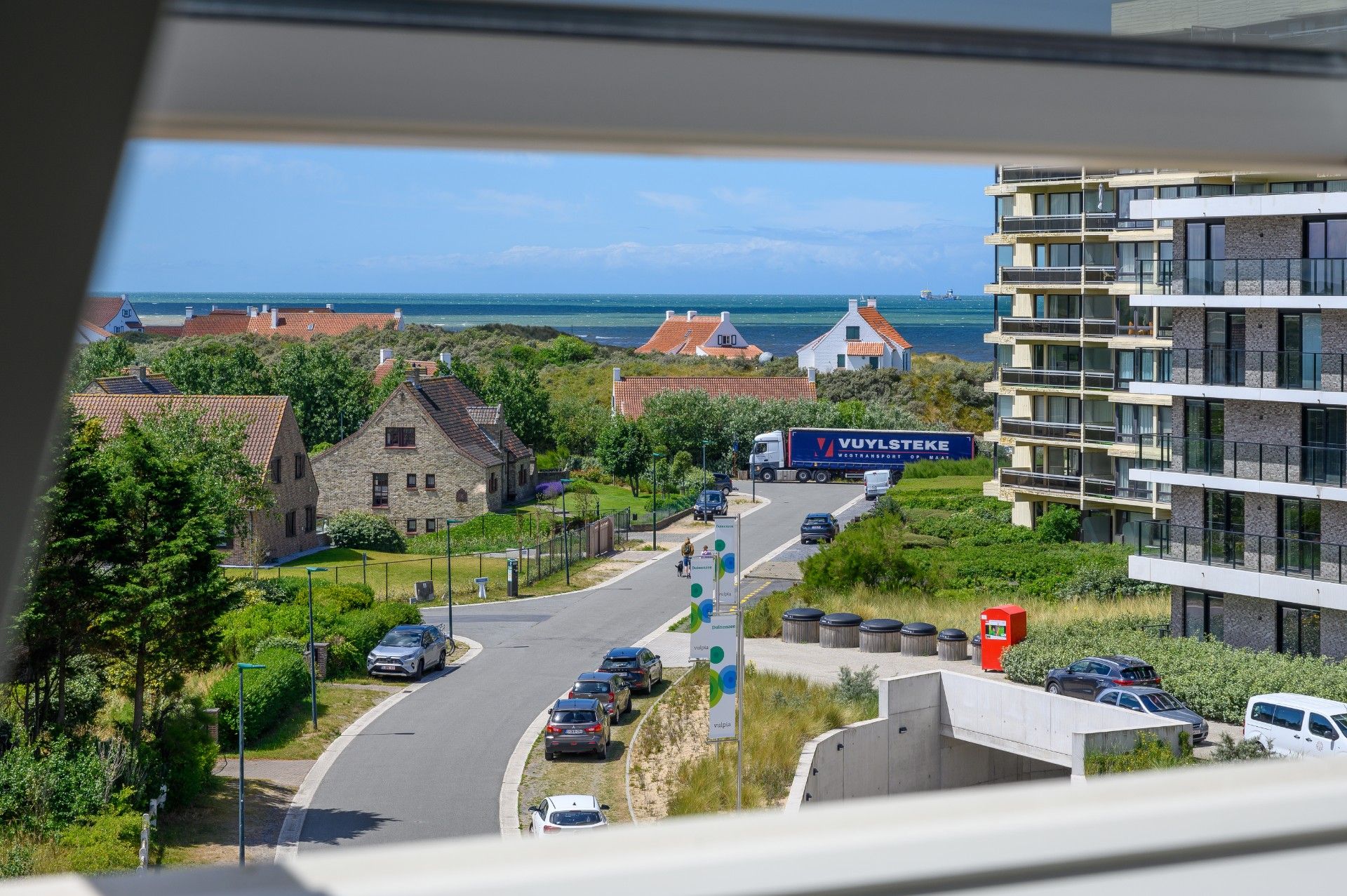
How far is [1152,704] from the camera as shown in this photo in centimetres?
738

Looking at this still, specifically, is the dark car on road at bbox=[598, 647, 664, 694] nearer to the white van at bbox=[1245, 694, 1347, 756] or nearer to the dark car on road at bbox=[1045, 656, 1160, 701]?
the dark car on road at bbox=[1045, 656, 1160, 701]

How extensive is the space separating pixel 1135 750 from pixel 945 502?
37.1ft

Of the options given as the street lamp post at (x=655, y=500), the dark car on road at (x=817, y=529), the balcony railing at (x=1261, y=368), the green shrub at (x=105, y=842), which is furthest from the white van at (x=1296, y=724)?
the street lamp post at (x=655, y=500)

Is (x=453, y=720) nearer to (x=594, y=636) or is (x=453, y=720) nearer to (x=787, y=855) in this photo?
(x=594, y=636)

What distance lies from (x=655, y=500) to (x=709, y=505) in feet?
7.74

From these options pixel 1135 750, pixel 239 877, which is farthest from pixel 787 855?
pixel 1135 750

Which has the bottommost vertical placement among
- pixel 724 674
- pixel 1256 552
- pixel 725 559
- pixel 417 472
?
pixel 724 674

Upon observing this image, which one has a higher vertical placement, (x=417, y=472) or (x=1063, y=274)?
(x=1063, y=274)

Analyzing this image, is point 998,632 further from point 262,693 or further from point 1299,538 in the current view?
point 262,693

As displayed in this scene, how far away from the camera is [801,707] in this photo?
816cm

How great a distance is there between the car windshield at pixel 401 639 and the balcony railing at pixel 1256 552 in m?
6.02

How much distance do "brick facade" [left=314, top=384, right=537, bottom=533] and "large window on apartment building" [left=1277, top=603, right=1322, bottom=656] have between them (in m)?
10.6

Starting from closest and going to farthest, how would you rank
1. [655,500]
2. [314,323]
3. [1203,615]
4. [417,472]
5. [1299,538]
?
[1299,538]
[1203,615]
[655,500]
[417,472]
[314,323]

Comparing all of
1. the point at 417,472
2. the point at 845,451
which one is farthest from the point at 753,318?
the point at 417,472
